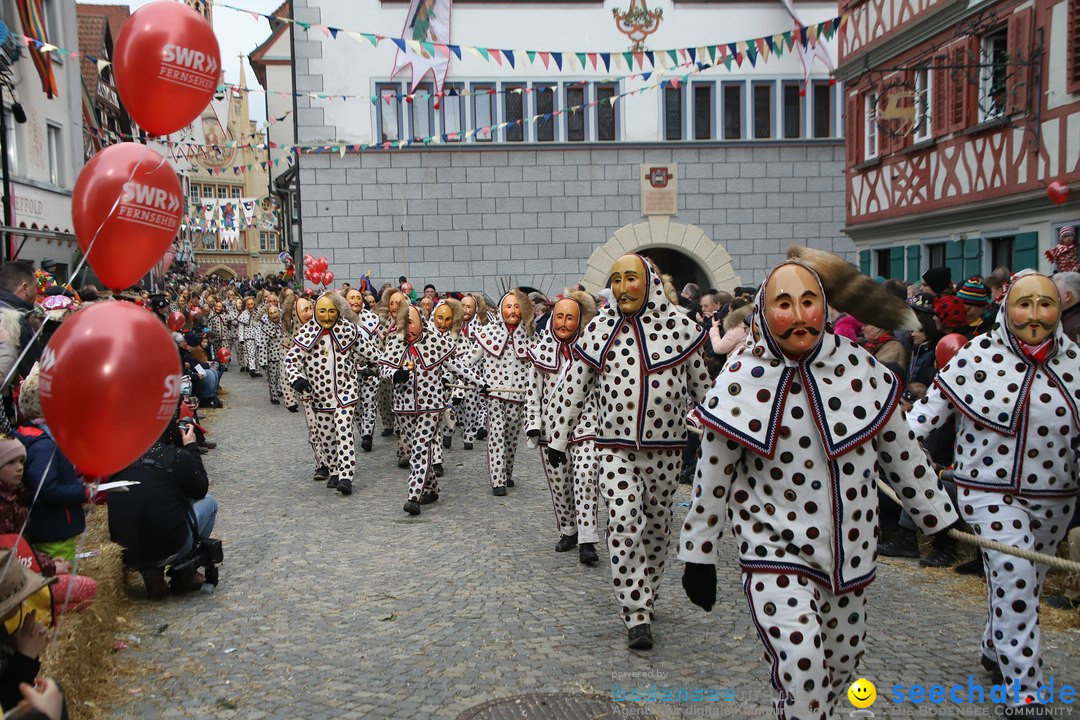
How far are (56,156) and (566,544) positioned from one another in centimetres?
2028

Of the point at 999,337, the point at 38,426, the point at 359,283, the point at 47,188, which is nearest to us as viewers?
the point at 999,337

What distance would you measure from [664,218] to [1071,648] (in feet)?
63.1

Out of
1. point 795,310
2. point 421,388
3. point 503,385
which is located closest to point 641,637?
point 795,310

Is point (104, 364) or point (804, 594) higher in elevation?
point (104, 364)

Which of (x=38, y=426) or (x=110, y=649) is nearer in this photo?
(x=110, y=649)

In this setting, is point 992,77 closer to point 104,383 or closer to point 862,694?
point 862,694

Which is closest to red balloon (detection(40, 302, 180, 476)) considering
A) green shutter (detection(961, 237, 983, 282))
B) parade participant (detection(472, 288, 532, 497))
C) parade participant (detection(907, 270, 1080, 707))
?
parade participant (detection(907, 270, 1080, 707))

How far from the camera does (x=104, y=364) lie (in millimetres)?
4121

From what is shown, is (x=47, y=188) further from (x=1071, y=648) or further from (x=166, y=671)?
(x=1071, y=648)

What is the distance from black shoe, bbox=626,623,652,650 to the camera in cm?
563

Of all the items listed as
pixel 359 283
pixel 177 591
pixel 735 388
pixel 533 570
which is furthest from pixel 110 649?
pixel 359 283

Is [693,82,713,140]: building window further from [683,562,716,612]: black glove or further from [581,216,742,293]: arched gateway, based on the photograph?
[683,562,716,612]: black glove

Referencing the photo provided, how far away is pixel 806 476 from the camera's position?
3.83 meters

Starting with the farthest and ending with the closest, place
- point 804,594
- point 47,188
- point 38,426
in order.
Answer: point 47,188
point 38,426
point 804,594
